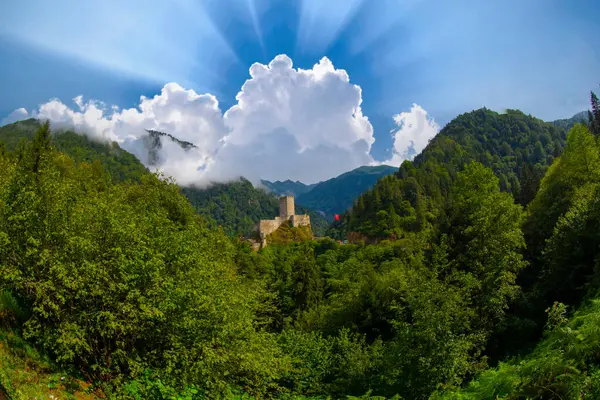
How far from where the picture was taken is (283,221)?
110250mm

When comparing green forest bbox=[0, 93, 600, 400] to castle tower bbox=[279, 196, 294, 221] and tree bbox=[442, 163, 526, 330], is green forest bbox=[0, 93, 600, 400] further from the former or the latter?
castle tower bbox=[279, 196, 294, 221]

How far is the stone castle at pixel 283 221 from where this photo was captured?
100438mm

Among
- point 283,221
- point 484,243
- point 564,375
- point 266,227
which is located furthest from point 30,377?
point 283,221

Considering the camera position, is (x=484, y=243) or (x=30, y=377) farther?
(x=484, y=243)

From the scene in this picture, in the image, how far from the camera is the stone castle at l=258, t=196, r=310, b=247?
330 feet

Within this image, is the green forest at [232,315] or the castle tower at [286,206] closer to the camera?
the green forest at [232,315]

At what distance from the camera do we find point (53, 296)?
40.1 feet

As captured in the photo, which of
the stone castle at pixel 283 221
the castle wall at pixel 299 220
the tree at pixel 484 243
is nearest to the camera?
the tree at pixel 484 243

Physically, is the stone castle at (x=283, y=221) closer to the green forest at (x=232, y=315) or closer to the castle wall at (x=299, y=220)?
the castle wall at (x=299, y=220)

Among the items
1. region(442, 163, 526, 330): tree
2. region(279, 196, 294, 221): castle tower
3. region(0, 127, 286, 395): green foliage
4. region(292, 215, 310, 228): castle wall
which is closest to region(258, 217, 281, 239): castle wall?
region(292, 215, 310, 228): castle wall

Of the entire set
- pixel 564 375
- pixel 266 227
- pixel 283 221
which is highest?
pixel 283 221

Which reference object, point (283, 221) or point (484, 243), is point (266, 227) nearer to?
point (283, 221)

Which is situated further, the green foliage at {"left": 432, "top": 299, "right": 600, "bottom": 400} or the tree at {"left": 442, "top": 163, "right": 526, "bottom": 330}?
the tree at {"left": 442, "top": 163, "right": 526, "bottom": 330}

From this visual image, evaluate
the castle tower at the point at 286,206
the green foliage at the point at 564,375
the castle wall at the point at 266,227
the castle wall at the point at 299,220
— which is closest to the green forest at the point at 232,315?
the green foliage at the point at 564,375
